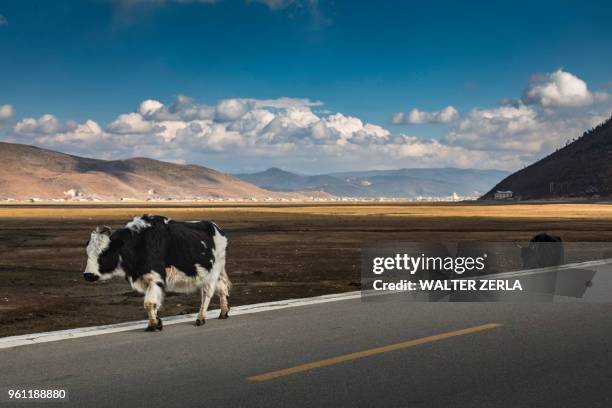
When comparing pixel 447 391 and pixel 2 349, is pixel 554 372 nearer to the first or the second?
pixel 447 391

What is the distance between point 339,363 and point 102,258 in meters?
3.78

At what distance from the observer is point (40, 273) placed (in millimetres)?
20078

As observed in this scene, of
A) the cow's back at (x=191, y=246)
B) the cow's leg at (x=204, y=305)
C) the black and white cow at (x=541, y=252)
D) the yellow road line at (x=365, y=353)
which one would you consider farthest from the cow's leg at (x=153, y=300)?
the black and white cow at (x=541, y=252)

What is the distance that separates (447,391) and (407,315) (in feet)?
14.6

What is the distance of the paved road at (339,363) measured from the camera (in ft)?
21.2

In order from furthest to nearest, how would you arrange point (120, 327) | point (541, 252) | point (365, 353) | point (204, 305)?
point (541, 252) → point (204, 305) → point (120, 327) → point (365, 353)

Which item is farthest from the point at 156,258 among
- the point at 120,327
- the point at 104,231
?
the point at 120,327

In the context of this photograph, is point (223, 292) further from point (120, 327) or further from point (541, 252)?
point (541, 252)

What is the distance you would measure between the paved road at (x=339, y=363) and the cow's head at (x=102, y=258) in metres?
0.86

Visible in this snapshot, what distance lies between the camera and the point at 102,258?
952 cm

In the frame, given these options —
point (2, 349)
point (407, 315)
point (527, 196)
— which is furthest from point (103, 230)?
point (527, 196)

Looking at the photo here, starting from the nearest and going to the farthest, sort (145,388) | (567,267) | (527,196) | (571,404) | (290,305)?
(571,404), (145,388), (290,305), (567,267), (527,196)

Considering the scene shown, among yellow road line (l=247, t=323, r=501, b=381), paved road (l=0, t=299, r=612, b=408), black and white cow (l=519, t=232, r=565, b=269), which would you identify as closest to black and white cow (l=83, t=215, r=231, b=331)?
paved road (l=0, t=299, r=612, b=408)

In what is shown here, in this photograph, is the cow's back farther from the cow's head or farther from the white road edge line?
the white road edge line
